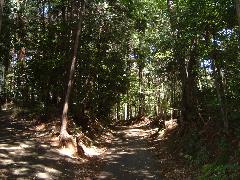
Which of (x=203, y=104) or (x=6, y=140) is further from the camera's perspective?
(x=203, y=104)

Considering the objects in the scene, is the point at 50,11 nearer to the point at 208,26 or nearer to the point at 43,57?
the point at 43,57

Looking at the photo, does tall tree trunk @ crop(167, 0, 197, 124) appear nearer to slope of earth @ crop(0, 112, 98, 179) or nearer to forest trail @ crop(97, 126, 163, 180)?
forest trail @ crop(97, 126, 163, 180)

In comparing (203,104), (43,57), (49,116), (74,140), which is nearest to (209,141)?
(203,104)

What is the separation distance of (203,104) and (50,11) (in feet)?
46.7

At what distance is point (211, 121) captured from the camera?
736 inches

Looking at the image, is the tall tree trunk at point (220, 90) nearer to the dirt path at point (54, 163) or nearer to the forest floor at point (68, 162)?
the forest floor at point (68, 162)

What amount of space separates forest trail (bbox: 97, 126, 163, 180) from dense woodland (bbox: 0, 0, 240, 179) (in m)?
1.90

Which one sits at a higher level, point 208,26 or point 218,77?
point 208,26

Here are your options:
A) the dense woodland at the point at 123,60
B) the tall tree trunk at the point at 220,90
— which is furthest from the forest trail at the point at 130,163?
the tall tree trunk at the point at 220,90

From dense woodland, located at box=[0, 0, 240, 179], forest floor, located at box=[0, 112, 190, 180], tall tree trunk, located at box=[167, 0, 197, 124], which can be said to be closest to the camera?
forest floor, located at box=[0, 112, 190, 180]

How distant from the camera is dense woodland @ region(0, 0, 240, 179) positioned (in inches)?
636

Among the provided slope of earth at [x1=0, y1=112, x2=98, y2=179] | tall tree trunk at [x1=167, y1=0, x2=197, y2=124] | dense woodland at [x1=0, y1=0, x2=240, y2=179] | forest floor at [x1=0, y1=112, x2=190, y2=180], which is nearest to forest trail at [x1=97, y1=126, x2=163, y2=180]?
forest floor at [x1=0, y1=112, x2=190, y2=180]

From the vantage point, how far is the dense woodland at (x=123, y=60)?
16.2 metres

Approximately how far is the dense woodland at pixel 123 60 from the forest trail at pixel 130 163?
74.7 inches
